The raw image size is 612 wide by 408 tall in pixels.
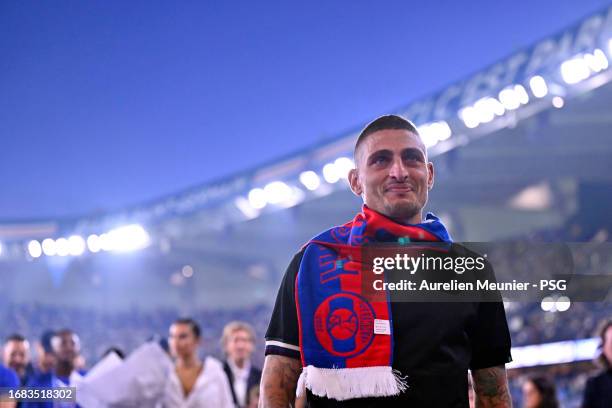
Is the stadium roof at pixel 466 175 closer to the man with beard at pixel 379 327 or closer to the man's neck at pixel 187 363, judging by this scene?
the man's neck at pixel 187 363

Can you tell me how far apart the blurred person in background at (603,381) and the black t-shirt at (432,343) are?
2780 mm

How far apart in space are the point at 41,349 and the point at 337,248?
5046 mm

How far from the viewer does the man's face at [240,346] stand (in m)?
5.88

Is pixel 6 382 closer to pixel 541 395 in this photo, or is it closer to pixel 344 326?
pixel 541 395

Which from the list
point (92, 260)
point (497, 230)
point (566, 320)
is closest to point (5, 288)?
point (92, 260)

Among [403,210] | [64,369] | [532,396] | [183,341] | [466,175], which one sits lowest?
[532,396]

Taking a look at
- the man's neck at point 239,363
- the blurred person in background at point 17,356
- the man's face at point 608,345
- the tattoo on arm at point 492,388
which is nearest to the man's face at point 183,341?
the man's neck at point 239,363

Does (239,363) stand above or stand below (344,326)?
above

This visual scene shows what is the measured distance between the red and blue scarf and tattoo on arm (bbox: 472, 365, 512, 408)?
269mm

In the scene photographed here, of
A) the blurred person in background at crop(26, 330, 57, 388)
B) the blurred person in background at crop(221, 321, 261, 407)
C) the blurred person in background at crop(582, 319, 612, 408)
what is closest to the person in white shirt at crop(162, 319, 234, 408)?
the blurred person in background at crop(221, 321, 261, 407)

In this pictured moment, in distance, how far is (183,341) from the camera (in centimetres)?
540

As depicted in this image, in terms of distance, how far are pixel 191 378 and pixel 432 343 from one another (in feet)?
12.5

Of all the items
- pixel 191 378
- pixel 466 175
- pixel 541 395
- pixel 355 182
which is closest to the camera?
pixel 355 182

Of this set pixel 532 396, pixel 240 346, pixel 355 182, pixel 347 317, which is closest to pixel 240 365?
pixel 240 346
